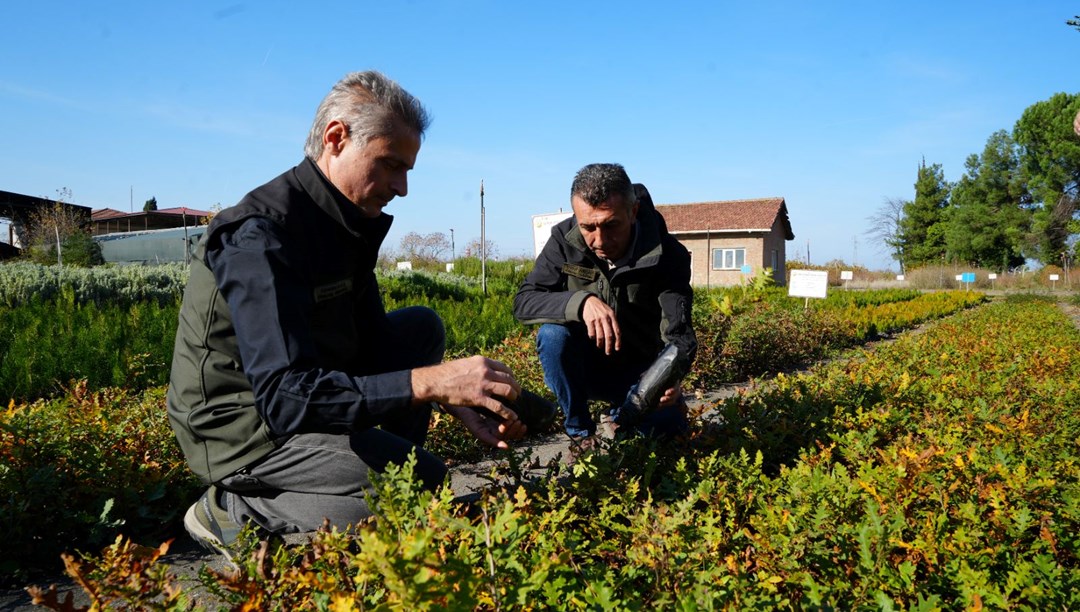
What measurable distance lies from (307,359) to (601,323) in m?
1.42

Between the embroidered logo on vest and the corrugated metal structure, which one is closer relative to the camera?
the embroidered logo on vest

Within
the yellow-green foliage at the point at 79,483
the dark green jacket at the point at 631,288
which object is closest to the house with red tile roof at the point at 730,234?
the dark green jacket at the point at 631,288

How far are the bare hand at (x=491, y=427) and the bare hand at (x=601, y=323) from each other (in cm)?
72

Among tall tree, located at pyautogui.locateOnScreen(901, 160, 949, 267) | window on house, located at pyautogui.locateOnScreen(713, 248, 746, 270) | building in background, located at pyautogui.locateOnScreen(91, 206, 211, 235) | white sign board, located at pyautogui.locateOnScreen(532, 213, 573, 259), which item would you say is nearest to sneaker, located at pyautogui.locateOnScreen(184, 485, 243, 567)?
white sign board, located at pyautogui.locateOnScreen(532, 213, 573, 259)

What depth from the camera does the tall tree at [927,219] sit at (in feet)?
161

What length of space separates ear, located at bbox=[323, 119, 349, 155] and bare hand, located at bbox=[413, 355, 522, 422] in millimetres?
838

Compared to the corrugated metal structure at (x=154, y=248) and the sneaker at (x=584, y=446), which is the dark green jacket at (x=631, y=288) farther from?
the corrugated metal structure at (x=154, y=248)

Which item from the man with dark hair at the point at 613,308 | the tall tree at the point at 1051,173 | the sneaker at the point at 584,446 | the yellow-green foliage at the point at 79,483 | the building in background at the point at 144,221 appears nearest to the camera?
the yellow-green foliage at the point at 79,483

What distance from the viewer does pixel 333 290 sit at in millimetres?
2242

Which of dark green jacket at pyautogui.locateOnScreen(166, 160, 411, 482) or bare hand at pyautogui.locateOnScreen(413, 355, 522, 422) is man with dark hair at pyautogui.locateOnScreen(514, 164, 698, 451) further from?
bare hand at pyautogui.locateOnScreen(413, 355, 522, 422)

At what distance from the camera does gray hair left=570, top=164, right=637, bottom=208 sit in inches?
118

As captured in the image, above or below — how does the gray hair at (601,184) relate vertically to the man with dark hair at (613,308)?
above

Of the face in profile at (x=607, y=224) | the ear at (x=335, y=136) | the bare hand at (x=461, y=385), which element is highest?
the ear at (x=335, y=136)

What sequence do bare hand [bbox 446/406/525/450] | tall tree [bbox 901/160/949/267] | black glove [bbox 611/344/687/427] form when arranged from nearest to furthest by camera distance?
1. bare hand [bbox 446/406/525/450]
2. black glove [bbox 611/344/687/427]
3. tall tree [bbox 901/160/949/267]
